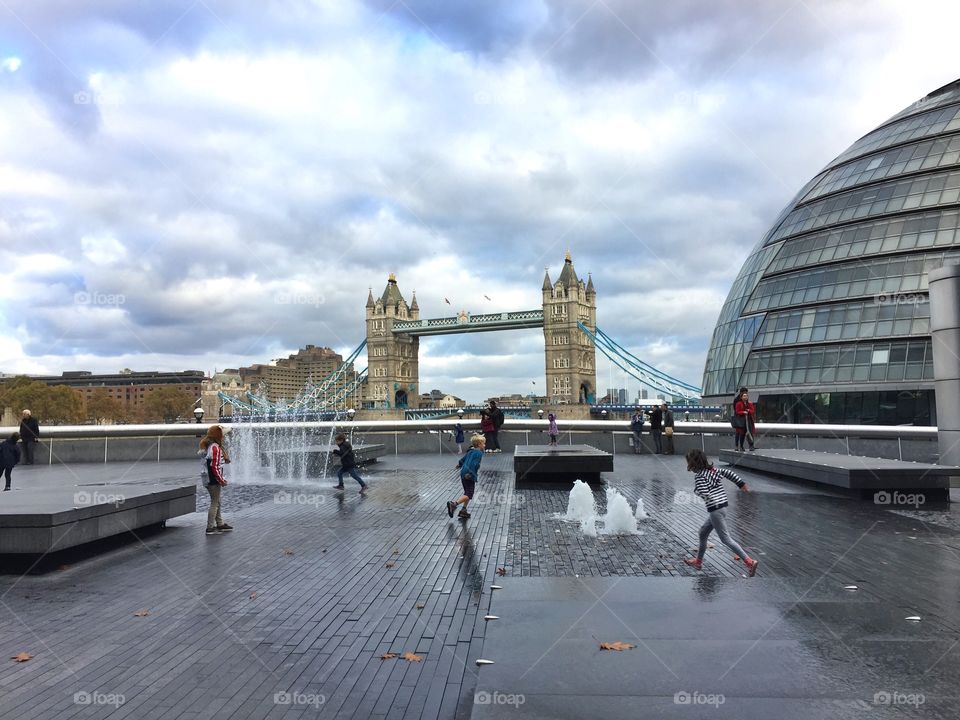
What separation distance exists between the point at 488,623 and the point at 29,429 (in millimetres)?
21396

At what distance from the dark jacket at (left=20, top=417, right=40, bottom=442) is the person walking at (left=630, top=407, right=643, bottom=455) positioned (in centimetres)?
1993

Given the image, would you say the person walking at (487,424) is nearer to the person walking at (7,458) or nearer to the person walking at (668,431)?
the person walking at (668,431)

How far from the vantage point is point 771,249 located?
39062 mm

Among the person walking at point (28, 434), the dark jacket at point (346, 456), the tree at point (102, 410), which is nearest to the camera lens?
the dark jacket at point (346, 456)

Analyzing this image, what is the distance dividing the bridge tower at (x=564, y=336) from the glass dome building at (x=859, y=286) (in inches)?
4214

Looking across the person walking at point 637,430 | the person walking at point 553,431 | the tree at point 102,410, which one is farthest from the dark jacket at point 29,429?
the tree at point 102,410

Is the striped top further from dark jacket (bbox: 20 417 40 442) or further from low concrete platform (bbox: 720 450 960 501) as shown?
dark jacket (bbox: 20 417 40 442)

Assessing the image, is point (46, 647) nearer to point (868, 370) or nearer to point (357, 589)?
point (357, 589)

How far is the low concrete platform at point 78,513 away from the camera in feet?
26.0

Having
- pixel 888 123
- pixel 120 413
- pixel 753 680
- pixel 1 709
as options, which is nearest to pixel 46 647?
pixel 1 709

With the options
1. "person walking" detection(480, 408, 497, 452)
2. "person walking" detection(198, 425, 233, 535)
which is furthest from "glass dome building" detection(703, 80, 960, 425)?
"person walking" detection(198, 425, 233, 535)

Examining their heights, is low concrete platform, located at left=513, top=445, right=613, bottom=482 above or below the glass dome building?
below

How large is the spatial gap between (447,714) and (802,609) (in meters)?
3.53

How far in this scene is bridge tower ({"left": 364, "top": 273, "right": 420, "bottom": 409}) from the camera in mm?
159375
